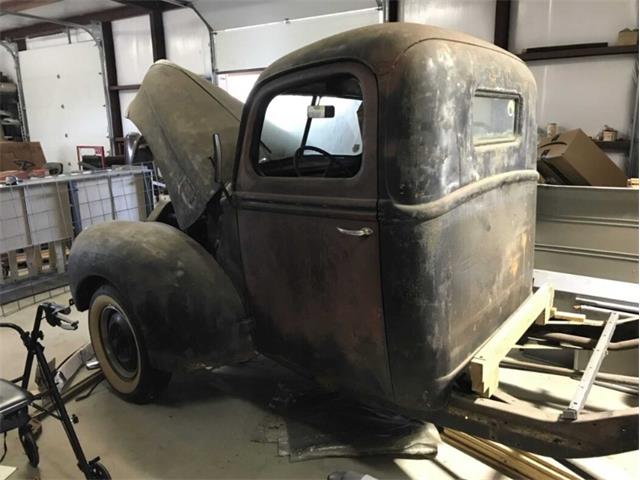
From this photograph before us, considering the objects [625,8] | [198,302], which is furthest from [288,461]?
[625,8]

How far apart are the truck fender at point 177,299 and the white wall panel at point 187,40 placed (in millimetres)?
6091

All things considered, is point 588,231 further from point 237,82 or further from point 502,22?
point 237,82

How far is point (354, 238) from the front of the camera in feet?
6.18

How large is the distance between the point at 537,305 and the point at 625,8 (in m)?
4.34

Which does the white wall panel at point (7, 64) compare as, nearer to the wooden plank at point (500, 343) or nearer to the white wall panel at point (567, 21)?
the white wall panel at point (567, 21)

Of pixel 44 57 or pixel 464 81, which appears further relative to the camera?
pixel 44 57

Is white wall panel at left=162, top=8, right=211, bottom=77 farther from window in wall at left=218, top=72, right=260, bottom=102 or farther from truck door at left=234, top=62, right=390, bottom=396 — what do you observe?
truck door at left=234, top=62, right=390, bottom=396

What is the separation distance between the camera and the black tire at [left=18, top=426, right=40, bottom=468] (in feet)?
7.68

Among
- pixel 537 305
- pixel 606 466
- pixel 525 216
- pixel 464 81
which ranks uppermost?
pixel 464 81

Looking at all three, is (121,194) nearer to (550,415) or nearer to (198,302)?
(198,302)

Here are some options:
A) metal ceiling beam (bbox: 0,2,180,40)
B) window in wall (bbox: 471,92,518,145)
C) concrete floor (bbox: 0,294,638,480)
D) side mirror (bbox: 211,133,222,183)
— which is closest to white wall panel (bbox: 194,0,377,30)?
metal ceiling beam (bbox: 0,2,180,40)

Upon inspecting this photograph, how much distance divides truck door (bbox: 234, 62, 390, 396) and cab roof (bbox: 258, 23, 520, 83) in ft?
0.15

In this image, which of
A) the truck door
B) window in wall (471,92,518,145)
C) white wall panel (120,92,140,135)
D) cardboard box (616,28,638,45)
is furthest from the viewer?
white wall panel (120,92,140,135)

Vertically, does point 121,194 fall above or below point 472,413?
above
